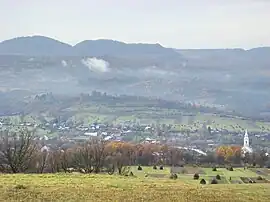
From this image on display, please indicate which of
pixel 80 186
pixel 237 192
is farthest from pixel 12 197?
pixel 237 192

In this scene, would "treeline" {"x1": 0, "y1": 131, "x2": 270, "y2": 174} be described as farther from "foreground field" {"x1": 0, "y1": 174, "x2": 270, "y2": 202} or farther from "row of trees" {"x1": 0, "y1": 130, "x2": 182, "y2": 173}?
"foreground field" {"x1": 0, "y1": 174, "x2": 270, "y2": 202}

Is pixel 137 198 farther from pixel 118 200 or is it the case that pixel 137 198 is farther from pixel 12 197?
pixel 12 197

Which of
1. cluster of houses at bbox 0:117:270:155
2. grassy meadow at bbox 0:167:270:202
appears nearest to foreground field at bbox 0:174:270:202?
grassy meadow at bbox 0:167:270:202

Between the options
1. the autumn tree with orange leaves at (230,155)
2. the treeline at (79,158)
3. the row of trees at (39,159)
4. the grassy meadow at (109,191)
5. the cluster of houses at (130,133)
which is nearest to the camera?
the grassy meadow at (109,191)

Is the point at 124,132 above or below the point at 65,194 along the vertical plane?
below

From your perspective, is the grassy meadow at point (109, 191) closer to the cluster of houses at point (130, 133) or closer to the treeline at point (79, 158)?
the treeline at point (79, 158)

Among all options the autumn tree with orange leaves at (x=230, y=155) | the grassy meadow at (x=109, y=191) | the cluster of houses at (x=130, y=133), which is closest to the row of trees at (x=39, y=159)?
the grassy meadow at (x=109, y=191)

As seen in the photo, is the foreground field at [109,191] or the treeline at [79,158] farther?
the treeline at [79,158]

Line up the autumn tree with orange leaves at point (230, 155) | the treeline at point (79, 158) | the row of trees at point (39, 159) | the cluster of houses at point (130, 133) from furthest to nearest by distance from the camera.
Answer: the cluster of houses at point (130, 133) → the autumn tree with orange leaves at point (230, 155) → the treeline at point (79, 158) → the row of trees at point (39, 159)
